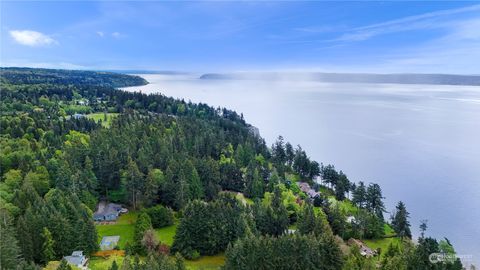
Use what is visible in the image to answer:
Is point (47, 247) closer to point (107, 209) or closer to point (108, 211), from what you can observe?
point (108, 211)

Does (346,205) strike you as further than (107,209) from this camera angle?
Yes

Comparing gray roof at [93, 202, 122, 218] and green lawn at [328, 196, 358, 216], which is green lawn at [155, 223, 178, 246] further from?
green lawn at [328, 196, 358, 216]

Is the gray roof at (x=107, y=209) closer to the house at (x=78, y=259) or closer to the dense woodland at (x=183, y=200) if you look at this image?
the dense woodland at (x=183, y=200)

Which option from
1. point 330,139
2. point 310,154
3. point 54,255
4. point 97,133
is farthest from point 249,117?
point 54,255

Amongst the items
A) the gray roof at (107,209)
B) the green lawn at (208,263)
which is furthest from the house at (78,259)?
the gray roof at (107,209)

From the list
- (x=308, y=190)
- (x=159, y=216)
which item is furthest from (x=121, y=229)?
(x=308, y=190)

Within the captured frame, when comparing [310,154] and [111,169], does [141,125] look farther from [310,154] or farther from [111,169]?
[310,154]

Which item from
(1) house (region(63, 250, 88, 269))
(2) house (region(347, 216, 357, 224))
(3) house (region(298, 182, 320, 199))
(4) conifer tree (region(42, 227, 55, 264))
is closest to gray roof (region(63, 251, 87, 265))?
(1) house (region(63, 250, 88, 269))
